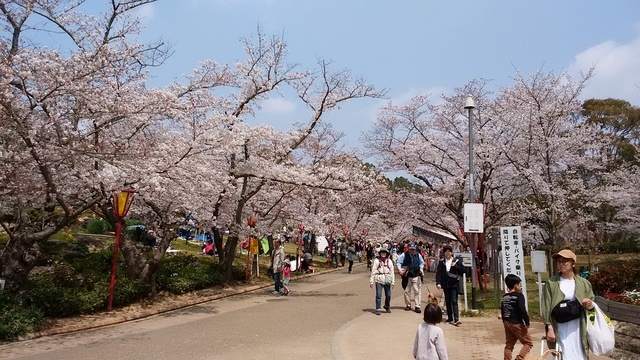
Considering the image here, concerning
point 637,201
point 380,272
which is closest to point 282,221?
point 380,272

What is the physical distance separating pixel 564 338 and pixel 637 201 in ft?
76.3

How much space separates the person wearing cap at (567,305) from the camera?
4695 millimetres

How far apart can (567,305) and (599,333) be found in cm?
35

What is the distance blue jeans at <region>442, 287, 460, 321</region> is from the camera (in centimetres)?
1055

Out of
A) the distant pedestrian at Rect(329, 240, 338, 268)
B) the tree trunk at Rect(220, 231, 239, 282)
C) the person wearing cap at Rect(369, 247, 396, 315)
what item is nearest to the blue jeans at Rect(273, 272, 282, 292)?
the tree trunk at Rect(220, 231, 239, 282)

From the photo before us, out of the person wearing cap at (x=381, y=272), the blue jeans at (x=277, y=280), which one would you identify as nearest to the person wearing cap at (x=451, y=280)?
the person wearing cap at (x=381, y=272)

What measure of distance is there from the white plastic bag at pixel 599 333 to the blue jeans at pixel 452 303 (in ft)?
19.6

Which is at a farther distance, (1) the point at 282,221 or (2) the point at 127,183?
(1) the point at 282,221

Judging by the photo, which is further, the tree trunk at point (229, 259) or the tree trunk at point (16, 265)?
the tree trunk at point (229, 259)

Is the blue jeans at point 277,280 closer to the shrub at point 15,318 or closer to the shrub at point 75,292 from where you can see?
the shrub at point 75,292

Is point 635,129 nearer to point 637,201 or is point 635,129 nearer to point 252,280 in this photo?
point 637,201

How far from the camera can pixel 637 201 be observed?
23922 mm

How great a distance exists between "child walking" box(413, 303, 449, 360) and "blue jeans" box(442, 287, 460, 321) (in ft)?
19.0

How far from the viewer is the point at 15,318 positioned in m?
8.62
